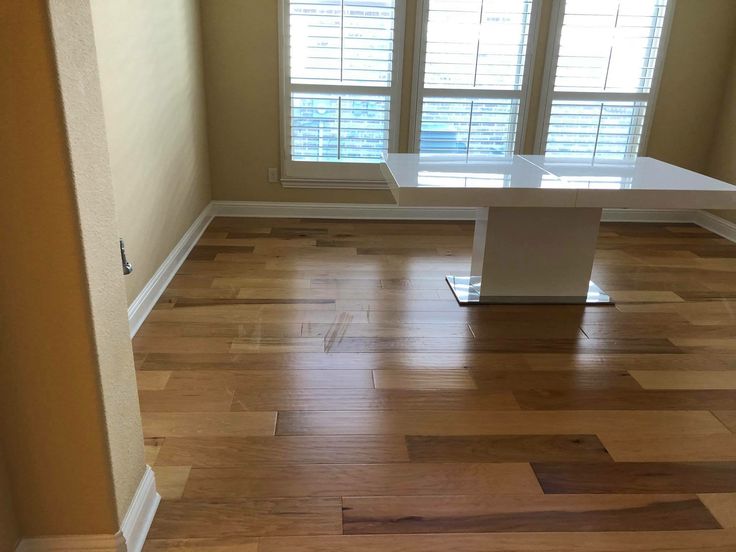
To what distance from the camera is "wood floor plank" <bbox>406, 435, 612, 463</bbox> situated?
69.3 inches

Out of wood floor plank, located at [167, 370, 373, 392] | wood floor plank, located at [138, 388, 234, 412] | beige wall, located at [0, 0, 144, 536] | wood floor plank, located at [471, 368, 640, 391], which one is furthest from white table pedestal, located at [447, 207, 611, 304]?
beige wall, located at [0, 0, 144, 536]

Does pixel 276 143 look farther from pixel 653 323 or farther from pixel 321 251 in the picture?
pixel 653 323

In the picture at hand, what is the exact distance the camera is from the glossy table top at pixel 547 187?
2361mm

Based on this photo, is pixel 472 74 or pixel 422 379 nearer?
pixel 422 379

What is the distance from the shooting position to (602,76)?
414cm

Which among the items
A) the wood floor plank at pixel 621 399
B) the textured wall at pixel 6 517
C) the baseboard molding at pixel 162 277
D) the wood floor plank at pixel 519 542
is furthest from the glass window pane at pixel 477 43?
the textured wall at pixel 6 517

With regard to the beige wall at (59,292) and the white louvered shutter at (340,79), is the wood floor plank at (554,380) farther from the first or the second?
the white louvered shutter at (340,79)

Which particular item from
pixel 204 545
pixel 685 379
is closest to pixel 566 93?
pixel 685 379

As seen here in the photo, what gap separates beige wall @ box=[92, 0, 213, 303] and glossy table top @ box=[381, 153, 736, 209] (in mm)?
1122

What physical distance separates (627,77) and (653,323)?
87.6 inches

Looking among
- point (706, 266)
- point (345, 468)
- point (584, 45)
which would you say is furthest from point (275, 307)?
point (584, 45)

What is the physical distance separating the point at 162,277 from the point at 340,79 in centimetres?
192

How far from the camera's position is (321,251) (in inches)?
142

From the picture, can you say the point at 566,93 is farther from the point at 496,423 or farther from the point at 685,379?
the point at 496,423
